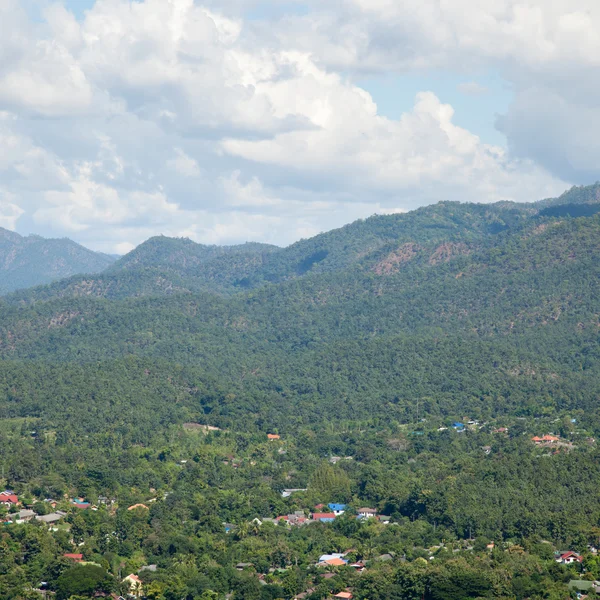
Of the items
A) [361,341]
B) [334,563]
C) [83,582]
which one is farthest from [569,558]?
[361,341]

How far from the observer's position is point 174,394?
12325 cm

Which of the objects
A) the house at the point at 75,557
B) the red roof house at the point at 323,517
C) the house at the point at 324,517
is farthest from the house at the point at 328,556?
the house at the point at 75,557

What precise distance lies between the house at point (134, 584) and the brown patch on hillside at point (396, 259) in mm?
122298

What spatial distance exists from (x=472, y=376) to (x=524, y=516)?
5118cm

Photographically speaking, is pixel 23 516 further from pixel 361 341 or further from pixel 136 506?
pixel 361 341

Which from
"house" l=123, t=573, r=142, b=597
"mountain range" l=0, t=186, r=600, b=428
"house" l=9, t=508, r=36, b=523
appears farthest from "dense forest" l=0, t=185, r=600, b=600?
"house" l=9, t=508, r=36, b=523

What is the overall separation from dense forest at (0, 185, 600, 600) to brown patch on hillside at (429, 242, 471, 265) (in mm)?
545

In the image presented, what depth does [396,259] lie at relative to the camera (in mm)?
191875

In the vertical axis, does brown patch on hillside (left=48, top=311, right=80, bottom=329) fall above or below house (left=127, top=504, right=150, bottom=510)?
above

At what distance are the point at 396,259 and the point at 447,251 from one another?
8.52 metres

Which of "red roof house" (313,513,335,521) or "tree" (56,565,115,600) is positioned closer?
"tree" (56,565,115,600)

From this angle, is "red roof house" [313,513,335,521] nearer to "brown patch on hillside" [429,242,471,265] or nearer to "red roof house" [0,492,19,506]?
"red roof house" [0,492,19,506]

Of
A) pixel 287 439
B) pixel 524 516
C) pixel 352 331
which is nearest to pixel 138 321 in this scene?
pixel 352 331

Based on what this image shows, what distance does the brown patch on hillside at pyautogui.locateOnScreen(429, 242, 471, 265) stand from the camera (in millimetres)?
189000
